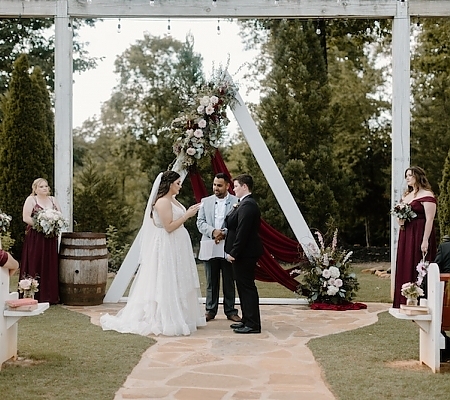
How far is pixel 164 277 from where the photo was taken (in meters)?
6.77

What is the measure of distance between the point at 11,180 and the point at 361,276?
6.61m

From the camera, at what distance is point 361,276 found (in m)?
12.4

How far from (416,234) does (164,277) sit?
110 inches

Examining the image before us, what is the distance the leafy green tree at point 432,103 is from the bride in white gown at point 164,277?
33.8 feet

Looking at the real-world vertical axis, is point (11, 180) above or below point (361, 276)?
above

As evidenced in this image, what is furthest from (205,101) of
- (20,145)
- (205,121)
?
(20,145)

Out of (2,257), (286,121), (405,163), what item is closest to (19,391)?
(2,257)

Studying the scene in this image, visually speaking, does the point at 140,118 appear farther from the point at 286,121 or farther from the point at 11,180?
the point at 11,180

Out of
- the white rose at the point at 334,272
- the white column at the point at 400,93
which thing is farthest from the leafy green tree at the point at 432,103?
the white rose at the point at 334,272

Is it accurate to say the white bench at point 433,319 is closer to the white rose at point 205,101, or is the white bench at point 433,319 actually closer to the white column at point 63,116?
the white rose at point 205,101

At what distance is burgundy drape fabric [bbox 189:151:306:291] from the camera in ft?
28.0

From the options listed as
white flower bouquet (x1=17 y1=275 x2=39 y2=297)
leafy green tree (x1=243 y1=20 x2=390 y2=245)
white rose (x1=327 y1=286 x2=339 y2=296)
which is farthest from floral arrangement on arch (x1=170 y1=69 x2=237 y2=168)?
leafy green tree (x1=243 y1=20 x2=390 y2=245)

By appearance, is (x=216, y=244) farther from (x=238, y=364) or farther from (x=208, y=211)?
(x=238, y=364)

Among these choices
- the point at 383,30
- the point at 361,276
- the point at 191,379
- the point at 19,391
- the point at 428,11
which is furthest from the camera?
the point at 383,30
